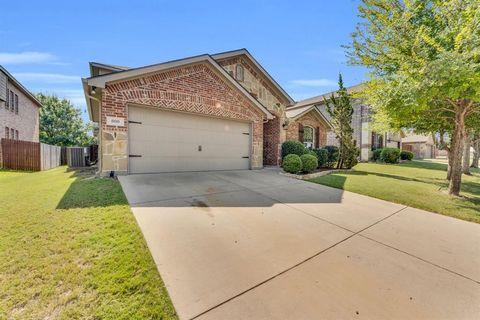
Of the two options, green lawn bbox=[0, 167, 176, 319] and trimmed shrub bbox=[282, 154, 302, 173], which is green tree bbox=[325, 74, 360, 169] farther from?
green lawn bbox=[0, 167, 176, 319]

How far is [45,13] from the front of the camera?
7512 millimetres

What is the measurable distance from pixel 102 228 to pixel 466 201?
8.81m

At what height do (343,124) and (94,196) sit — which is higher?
(343,124)

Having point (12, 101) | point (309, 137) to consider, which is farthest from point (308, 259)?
point (12, 101)

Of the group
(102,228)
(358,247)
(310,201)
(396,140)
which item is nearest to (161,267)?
(102,228)

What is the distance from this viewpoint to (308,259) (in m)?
2.55

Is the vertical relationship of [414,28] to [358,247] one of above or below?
above

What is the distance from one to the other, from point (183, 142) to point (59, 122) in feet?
110

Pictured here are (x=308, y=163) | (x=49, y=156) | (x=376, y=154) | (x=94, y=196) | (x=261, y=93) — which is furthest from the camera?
(x=376, y=154)

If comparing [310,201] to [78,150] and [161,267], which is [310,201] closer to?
[161,267]

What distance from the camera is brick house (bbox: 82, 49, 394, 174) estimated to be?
6.71 meters

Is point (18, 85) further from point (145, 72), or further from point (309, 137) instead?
point (309, 137)

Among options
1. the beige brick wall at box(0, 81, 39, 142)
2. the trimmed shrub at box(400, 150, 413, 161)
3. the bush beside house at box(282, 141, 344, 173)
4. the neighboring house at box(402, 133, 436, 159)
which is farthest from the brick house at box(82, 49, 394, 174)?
the neighboring house at box(402, 133, 436, 159)

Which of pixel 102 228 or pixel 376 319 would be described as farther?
pixel 102 228
